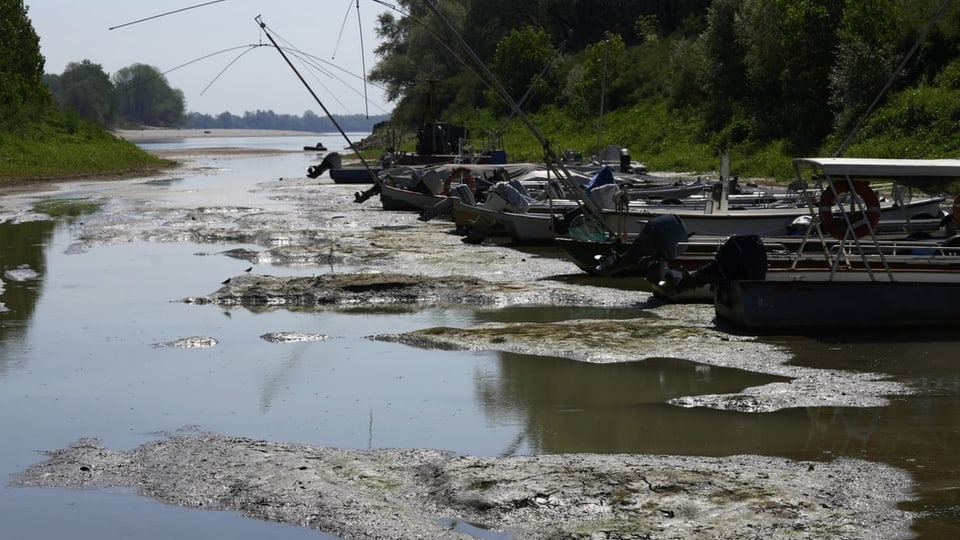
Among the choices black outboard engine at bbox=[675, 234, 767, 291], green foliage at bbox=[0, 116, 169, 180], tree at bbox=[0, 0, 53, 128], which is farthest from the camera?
tree at bbox=[0, 0, 53, 128]

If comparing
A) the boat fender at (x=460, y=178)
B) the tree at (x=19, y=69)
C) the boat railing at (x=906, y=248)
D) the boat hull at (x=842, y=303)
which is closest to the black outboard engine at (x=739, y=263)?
the boat hull at (x=842, y=303)

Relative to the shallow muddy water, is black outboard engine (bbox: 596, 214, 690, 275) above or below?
above

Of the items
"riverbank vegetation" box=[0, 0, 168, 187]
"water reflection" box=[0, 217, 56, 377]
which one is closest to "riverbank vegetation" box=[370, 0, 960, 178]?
"water reflection" box=[0, 217, 56, 377]

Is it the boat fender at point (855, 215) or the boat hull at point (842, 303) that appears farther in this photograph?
the boat fender at point (855, 215)

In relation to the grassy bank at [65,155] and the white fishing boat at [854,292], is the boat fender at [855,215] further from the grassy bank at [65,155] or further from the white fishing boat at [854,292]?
the grassy bank at [65,155]

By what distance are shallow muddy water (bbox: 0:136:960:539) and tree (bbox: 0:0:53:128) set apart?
48000 mm

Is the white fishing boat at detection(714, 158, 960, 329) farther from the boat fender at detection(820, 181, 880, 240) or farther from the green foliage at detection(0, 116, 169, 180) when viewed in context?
the green foliage at detection(0, 116, 169, 180)

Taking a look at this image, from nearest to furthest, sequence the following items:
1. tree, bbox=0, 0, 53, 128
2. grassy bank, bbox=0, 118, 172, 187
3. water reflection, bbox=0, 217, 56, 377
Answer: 1. water reflection, bbox=0, 217, 56, 377
2. grassy bank, bbox=0, 118, 172, 187
3. tree, bbox=0, 0, 53, 128

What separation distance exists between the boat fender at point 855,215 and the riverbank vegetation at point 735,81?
15.8 ft

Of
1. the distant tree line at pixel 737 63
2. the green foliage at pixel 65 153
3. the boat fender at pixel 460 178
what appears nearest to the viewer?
the boat fender at pixel 460 178

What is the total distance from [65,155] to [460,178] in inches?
1251

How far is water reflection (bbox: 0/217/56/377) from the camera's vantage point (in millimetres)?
14625

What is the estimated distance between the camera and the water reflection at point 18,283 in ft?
48.0

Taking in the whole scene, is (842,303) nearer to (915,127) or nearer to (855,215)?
(855,215)
